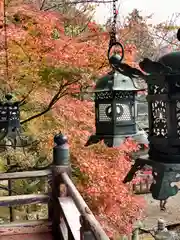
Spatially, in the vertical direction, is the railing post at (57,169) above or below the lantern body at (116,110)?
below

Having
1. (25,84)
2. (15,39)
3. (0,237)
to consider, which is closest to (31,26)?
(15,39)

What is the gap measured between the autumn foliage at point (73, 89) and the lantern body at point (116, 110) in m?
2.58

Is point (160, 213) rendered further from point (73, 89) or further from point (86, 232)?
point (86, 232)

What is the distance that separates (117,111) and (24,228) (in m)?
1.94

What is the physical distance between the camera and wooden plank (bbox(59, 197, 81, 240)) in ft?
7.89

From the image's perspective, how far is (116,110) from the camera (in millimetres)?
2223

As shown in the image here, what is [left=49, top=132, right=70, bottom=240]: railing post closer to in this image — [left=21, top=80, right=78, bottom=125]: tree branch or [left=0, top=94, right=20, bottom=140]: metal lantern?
[left=0, top=94, right=20, bottom=140]: metal lantern

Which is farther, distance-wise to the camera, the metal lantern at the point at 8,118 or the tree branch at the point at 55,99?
the tree branch at the point at 55,99

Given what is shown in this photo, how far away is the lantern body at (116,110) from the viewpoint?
217cm

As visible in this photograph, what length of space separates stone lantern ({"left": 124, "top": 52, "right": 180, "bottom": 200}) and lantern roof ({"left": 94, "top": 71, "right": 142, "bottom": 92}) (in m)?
0.59

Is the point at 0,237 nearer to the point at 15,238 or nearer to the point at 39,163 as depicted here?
the point at 15,238

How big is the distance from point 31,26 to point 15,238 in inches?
111

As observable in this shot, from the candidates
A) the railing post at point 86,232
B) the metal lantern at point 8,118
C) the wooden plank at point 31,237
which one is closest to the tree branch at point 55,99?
the metal lantern at point 8,118

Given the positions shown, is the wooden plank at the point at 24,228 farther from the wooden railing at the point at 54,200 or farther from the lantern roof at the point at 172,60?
the lantern roof at the point at 172,60
